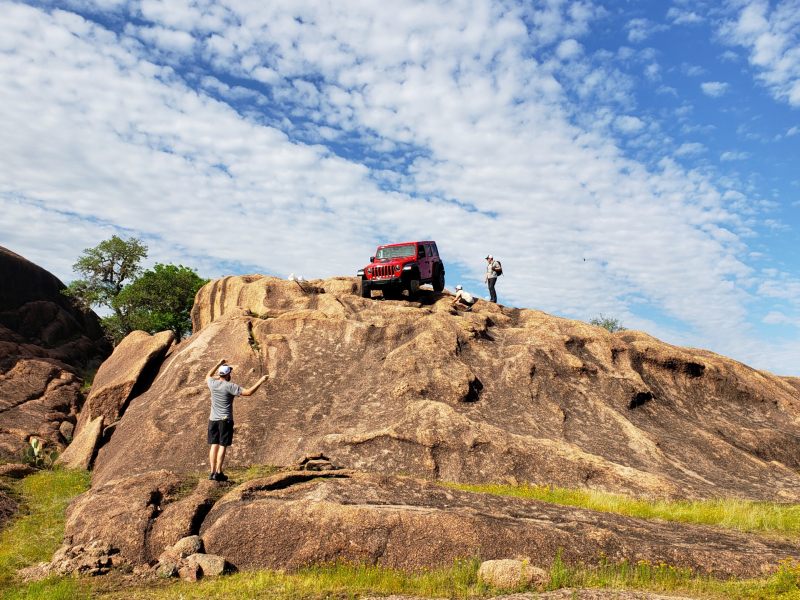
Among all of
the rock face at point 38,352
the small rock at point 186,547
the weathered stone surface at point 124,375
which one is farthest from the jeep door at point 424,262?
the small rock at point 186,547

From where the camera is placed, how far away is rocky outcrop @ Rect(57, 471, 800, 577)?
9391 millimetres

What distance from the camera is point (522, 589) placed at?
8320mm

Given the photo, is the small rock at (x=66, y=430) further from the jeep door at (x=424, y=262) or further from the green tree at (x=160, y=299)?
the green tree at (x=160, y=299)

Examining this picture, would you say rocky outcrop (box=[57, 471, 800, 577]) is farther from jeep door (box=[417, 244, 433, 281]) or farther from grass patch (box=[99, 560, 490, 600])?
jeep door (box=[417, 244, 433, 281])

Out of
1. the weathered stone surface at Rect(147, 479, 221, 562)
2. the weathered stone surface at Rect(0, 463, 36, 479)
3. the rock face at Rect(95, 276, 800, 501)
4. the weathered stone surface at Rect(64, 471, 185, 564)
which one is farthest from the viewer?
the weathered stone surface at Rect(0, 463, 36, 479)

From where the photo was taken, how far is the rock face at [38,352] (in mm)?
24281

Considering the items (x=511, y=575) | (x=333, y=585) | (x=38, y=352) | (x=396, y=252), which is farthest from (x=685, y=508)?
(x=38, y=352)

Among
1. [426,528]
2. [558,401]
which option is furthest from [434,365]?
[426,528]

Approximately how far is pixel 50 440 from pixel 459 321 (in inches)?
728

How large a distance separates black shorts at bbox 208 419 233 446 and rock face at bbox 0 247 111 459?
14.2 m

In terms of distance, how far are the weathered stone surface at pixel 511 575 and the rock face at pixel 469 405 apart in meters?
6.53

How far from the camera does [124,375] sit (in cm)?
2266

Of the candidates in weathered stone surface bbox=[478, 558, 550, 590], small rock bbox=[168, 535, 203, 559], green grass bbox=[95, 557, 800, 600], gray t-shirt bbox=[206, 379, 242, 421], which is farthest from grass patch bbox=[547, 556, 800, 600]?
gray t-shirt bbox=[206, 379, 242, 421]

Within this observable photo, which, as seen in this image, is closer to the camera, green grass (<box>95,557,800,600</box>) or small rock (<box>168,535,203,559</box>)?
green grass (<box>95,557,800,600</box>)
